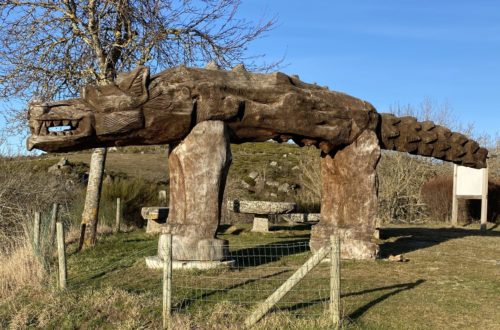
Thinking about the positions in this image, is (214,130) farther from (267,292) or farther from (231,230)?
(231,230)

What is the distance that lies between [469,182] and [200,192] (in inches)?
453

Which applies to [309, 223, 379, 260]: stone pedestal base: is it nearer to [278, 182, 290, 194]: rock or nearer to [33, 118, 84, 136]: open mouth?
[33, 118, 84, 136]: open mouth

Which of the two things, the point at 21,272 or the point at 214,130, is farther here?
the point at 214,130

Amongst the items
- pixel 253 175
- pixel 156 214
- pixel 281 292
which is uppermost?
pixel 253 175

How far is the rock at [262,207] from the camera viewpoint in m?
12.9

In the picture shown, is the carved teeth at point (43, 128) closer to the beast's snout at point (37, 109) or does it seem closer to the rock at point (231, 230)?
the beast's snout at point (37, 109)

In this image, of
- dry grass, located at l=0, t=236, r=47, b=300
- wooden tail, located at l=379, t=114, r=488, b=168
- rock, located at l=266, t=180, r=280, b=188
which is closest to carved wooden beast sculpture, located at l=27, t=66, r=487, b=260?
wooden tail, located at l=379, t=114, r=488, b=168

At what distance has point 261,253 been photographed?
989 centimetres

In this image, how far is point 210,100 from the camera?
7.93 metres

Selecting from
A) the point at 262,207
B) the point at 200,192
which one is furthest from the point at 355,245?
the point at 262,207

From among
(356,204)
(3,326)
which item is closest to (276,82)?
(356,204)

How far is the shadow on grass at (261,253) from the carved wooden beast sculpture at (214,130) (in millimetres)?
648

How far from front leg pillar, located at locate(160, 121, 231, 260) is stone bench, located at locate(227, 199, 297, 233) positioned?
202 inches

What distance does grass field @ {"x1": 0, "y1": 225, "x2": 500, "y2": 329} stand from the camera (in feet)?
18.3
